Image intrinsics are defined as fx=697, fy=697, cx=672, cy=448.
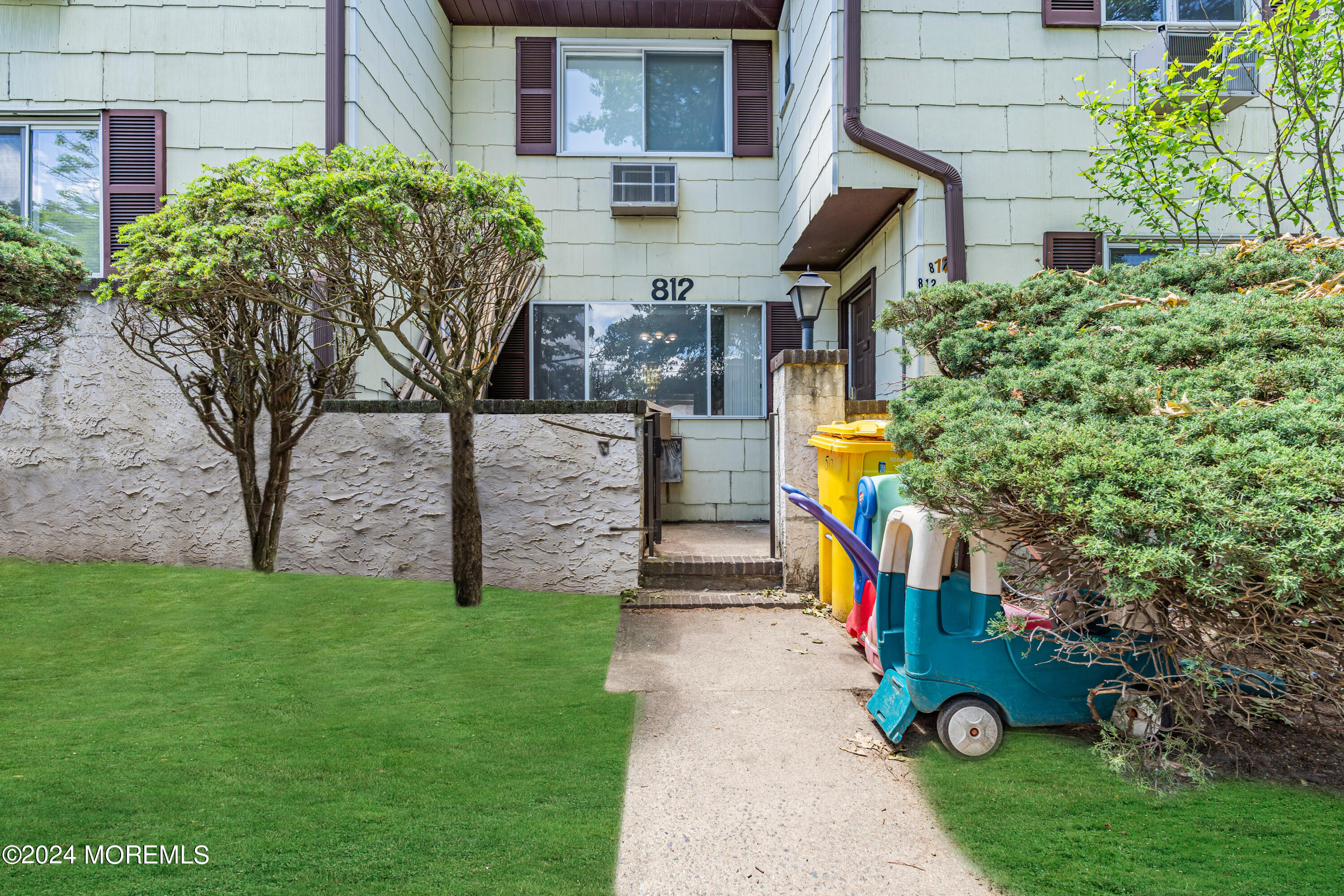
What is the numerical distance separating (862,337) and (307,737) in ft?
20.4

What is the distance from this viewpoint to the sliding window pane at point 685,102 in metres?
7.82

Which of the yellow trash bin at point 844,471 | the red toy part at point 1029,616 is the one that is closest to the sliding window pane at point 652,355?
the yellow trash bin at point 844,471

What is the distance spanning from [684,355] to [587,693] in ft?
16.6

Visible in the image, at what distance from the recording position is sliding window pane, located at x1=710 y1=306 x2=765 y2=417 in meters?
7.81

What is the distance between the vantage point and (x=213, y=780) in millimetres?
2342

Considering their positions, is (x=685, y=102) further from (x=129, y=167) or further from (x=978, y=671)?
(x=978, y=671)

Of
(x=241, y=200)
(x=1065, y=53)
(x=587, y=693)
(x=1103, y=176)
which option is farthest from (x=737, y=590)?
(x=1065, y=53)

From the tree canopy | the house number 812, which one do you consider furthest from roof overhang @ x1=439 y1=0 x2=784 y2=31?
the tree canopy

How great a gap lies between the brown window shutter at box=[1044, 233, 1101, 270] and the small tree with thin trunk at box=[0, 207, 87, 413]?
712 centimetres

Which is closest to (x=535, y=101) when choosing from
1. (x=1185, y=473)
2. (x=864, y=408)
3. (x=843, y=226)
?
(x=843, y=226)

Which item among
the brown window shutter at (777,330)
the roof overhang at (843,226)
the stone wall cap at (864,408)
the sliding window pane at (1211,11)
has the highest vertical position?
the sliding window pane at (1211,11)

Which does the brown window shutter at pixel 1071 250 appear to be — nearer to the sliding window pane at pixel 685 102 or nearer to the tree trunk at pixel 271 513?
the sliding window pane at pixel 685 102

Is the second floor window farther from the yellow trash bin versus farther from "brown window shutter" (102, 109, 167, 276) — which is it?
"brown window shutter" (102, 109, 167, 276)

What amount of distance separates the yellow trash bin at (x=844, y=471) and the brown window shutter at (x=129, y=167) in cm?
556
